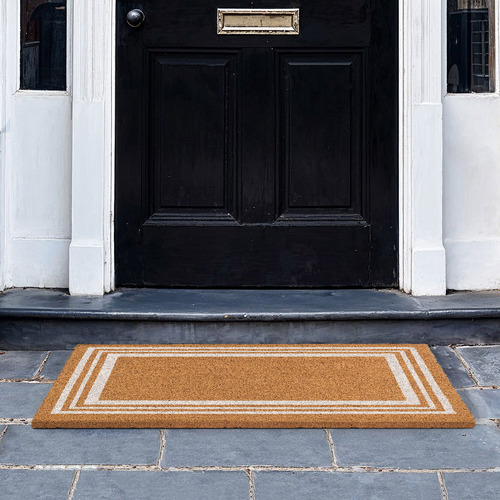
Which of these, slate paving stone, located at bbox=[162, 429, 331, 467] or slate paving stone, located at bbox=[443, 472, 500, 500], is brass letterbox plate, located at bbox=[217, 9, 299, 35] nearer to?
slate paving stone, located at bbox=[162, 429, 331, 467]

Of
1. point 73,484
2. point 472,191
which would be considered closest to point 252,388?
point 73,484

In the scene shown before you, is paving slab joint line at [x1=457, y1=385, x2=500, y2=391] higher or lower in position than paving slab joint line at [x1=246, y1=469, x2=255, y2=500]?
higher

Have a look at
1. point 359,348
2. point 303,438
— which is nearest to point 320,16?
point 359,348

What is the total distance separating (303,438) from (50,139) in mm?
1852

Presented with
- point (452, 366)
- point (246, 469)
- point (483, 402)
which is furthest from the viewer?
point (452, 366)

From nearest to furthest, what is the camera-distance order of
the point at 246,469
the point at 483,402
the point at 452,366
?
the point at 246,469, the point at 483,402, the point at 452,366

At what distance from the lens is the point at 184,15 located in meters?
3.90

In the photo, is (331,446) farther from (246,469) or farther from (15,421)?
(15,421)

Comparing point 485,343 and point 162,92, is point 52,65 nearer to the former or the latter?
point 162,92

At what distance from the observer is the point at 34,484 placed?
2.38m

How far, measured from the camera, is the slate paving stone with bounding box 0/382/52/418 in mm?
2902

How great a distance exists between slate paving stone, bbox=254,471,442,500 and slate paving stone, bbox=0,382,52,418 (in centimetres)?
84

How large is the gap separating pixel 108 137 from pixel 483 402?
1822mm

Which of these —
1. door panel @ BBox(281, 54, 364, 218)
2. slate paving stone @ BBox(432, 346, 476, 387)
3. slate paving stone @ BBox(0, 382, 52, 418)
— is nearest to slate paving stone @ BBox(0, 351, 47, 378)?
slate paving stone @ BBox(0, 382, 52, 418)
